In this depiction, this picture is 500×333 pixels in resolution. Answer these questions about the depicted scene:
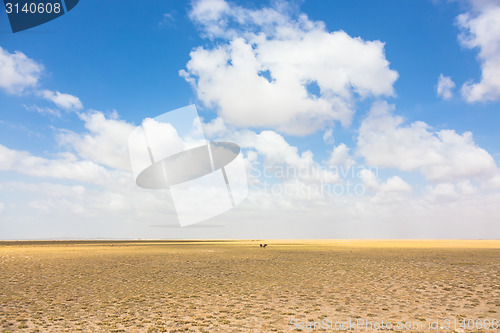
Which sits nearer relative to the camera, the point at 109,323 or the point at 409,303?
the point at 109,323

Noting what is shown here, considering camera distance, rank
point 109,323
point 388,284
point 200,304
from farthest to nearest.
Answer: point 388,284 < point 200,304 < point 109,323

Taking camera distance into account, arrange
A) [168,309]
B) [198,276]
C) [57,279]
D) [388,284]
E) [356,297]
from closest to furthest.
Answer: [168,309]
[356,297]
[388,284]
[57,279]
[198,276]

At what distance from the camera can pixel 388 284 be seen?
22516 millimetres

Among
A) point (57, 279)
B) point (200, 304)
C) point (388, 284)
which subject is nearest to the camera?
point (200, 304)

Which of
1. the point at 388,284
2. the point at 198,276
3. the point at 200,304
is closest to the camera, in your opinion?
the point at 200,304

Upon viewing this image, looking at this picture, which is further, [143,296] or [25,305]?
[143,296]

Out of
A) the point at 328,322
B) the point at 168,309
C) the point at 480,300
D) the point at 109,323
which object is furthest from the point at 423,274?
the point at 109,323

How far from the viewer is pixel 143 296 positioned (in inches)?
740

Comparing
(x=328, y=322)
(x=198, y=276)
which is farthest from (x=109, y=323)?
(x=198, y=276)

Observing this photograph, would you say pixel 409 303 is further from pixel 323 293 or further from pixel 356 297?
pixel 323 293

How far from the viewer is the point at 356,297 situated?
59.9 ft

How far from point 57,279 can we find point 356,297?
22.3 m

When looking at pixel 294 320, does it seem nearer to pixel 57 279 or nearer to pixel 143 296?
pixel 143 296

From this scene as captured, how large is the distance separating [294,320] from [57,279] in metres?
20.5
